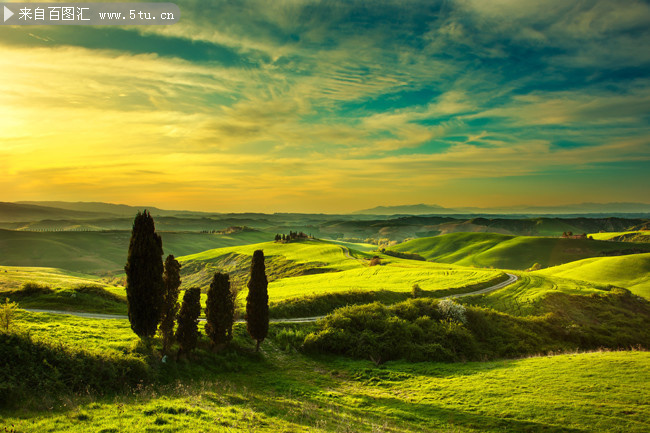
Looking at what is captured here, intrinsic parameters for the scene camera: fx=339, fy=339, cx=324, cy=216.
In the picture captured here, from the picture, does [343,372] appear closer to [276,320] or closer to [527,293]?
[276,320]

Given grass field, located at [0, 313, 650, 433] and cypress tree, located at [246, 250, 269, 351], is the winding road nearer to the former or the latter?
grass field, located at [0, 313, 650, 433]

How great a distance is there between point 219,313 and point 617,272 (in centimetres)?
10951

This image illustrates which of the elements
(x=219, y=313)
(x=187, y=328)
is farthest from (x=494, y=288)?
(x=187, y=328)

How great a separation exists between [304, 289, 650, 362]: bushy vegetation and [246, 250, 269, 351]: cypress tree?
17.6 feet

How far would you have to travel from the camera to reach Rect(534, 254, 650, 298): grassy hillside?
278 ft

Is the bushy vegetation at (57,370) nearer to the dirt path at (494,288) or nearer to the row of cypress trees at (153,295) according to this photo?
the row of cypress trees at (153,295)

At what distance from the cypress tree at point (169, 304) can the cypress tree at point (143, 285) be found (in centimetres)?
50

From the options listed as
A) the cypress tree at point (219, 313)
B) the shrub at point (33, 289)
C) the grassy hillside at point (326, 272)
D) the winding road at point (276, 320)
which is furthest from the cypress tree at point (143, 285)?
the grassy hillside at point (326, 272)

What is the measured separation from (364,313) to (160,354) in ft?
73.9

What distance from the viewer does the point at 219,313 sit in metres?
30.9

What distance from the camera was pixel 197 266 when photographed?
562 feet

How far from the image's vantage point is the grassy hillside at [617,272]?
8479 cm

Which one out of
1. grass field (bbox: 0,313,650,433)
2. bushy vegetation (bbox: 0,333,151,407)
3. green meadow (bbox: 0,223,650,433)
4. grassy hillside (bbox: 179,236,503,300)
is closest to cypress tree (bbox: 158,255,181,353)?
green meadow (bbox: 0,223,650,433)

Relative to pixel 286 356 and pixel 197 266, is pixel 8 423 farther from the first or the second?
pixel 197 266
